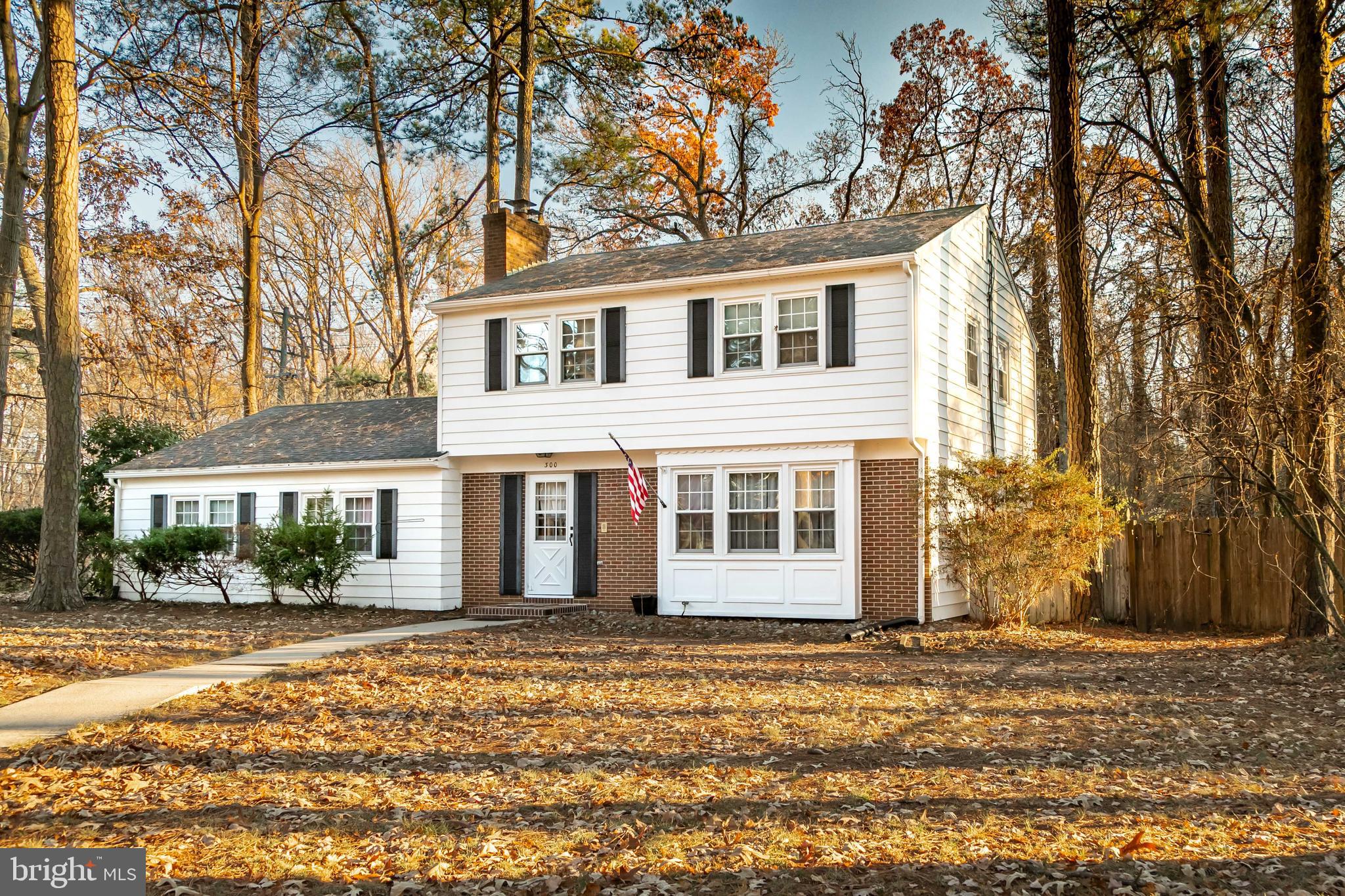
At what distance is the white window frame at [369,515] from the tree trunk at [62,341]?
14.3 feet

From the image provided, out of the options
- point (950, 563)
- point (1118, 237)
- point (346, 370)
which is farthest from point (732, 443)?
point (346, 370)

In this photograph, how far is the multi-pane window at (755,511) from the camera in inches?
639

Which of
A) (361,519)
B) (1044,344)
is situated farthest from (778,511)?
(1044,344)

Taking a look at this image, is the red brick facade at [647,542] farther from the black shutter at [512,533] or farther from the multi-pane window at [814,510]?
the multi-pane window at [814,510]

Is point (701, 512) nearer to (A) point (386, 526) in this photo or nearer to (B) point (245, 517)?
(A) point (386, 526)

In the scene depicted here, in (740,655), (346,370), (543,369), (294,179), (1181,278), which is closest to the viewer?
(740,655)

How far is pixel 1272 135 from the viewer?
15.3 m

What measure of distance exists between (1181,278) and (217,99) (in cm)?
1708

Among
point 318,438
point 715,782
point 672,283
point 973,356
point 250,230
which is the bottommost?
point 715,782

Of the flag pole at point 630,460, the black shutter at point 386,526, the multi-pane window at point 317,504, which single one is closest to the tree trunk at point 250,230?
the multi-pane window at point 317,504

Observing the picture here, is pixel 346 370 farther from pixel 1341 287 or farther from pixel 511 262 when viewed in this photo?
pixel 1341 287

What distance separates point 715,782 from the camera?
6.72m

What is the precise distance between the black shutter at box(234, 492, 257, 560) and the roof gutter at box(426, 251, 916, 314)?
558 centimetres

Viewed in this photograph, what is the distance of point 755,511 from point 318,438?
387 inches
